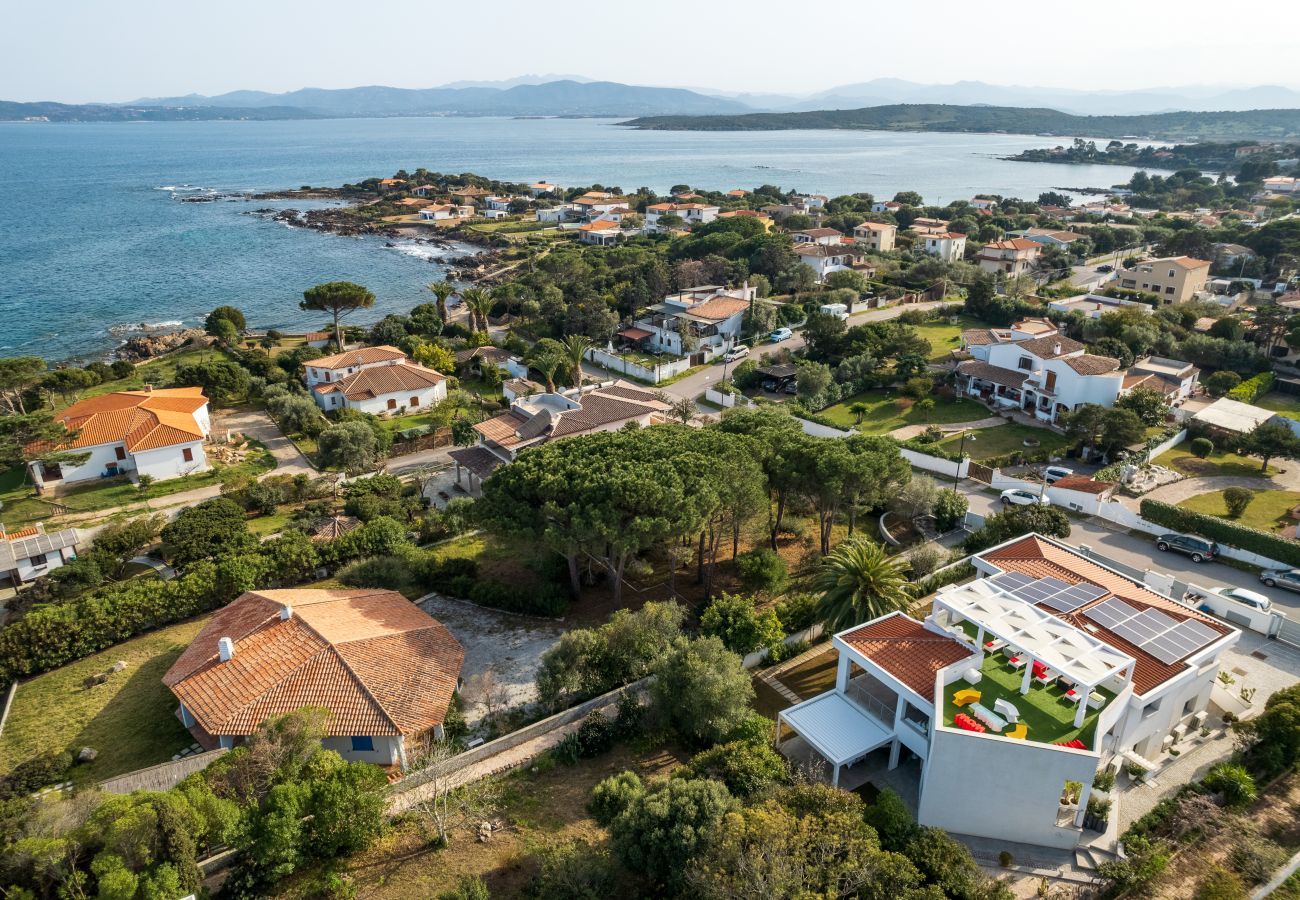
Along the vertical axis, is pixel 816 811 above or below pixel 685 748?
above

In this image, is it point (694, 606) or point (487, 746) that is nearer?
point (487, 746)

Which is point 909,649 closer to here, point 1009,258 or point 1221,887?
point 1221,887

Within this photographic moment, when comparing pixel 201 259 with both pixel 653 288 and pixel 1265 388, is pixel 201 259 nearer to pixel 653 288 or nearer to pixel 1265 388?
pixel 653 288

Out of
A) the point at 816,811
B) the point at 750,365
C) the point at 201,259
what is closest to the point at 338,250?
the point at 201,259

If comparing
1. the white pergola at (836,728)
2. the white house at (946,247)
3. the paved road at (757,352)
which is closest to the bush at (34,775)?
the white pergola at (836,728)

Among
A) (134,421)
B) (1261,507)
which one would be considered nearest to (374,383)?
(134,421)

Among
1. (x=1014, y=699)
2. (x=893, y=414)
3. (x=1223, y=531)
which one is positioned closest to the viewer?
(x=1014, y=699)

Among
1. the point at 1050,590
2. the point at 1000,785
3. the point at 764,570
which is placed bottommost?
the point at 764,570
